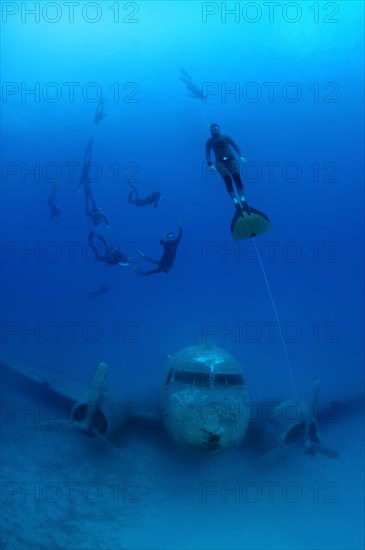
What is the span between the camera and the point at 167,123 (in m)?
42.2

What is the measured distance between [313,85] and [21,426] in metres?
35.3

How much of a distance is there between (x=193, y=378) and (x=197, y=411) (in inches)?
40.7

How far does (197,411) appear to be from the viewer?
1047cm

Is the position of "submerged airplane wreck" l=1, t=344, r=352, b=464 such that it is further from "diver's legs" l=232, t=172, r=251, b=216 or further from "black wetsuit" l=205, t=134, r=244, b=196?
"black wetsuit" l=205, t=134, r=244, b=196

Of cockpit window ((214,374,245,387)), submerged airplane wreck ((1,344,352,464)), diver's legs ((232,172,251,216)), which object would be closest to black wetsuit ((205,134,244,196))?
diver's legs ((232,172,251,216))

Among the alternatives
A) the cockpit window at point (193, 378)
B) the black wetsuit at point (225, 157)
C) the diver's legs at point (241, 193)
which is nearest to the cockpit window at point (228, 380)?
the cockpit window at point (193, 378)

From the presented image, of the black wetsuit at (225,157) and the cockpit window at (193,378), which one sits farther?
the black wetsuit at (225,157)

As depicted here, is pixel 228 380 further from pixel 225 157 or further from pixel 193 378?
pixel 225 157

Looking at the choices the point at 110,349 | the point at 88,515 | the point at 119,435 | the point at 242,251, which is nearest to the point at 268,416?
the point at 119,435

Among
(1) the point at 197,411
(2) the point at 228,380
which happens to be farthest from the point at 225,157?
(1) the point at 197,411

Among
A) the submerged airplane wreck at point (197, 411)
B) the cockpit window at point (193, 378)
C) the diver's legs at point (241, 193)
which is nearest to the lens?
the submerged airplane wreck at point (197, 411)

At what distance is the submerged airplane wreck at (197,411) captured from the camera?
10488mm

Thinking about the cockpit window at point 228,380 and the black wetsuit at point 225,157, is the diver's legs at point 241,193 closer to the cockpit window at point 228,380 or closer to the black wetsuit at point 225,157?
the black wetsuit at point 225,157

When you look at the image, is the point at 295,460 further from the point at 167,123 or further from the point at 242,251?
the point at 167,123
